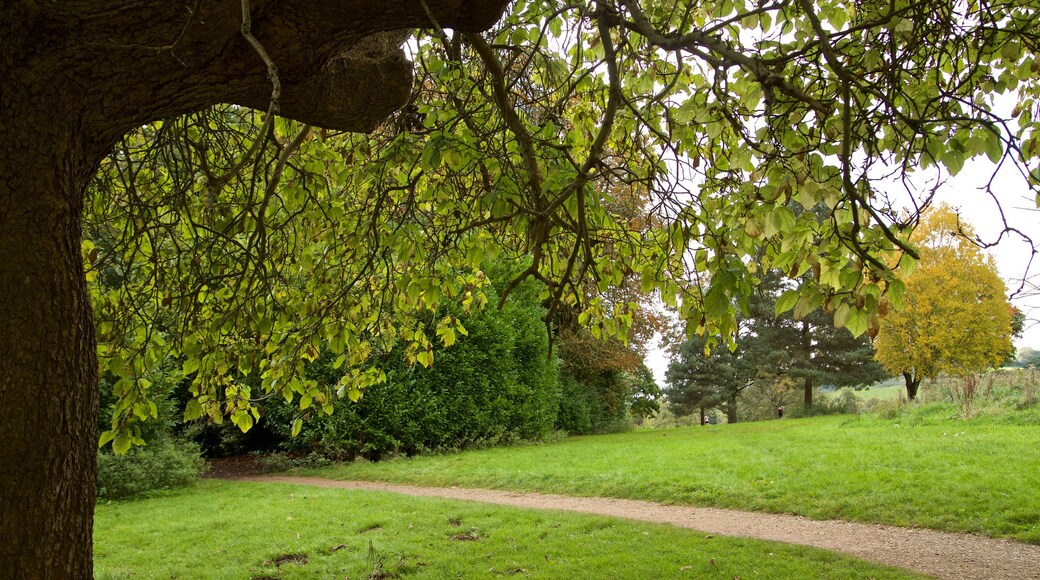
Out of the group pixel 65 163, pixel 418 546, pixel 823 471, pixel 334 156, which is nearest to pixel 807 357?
pixel 823 471

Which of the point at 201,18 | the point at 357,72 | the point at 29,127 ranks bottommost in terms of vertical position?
the point at 29,127

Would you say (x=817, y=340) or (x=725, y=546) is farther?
(x=817, y=340)

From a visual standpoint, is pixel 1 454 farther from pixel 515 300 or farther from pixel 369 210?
pixel 515 300

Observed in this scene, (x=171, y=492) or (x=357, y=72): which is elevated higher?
(x=357, y=72)

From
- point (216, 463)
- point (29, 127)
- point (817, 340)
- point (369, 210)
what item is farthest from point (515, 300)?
point (817, 340)

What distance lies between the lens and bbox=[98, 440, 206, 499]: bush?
9.63 meters

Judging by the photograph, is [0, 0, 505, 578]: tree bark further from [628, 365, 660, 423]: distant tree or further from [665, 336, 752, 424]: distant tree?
[665, 336, 752, 424]: distant tree

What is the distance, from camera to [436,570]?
5.69 m

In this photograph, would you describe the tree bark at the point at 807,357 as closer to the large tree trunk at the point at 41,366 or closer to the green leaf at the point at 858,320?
the green leaf at the point at 858,320

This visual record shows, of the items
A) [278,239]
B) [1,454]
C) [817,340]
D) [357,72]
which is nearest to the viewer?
[1,454]

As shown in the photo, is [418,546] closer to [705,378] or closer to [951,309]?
[951,309]

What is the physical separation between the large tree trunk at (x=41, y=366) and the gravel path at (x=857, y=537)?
5.57 m

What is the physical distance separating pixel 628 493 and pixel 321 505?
3838 mm

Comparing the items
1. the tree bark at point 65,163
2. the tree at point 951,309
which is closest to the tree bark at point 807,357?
the tree at point 951,309
